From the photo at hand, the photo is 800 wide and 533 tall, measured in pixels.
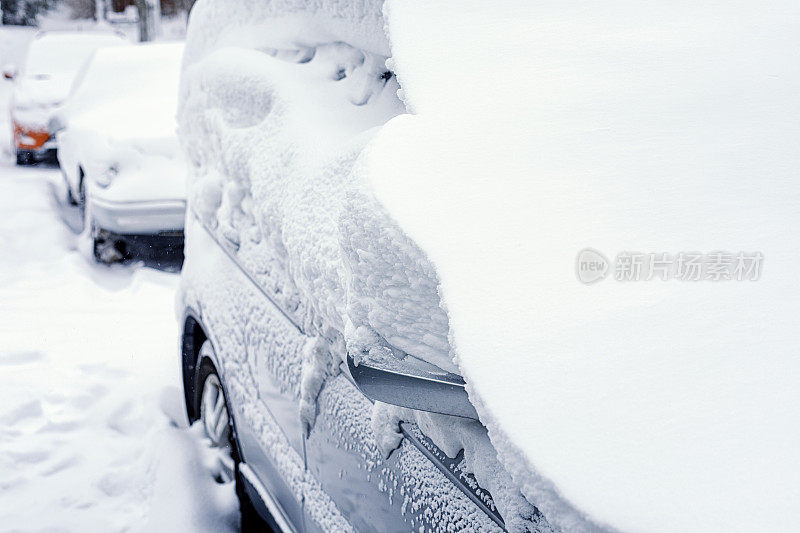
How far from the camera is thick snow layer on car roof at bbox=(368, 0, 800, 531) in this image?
0.77m

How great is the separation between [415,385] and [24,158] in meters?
9.80

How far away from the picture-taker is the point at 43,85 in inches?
376

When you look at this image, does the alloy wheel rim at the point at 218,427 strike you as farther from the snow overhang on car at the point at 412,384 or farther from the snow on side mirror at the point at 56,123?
the snow on side mirror at the point at 56,123

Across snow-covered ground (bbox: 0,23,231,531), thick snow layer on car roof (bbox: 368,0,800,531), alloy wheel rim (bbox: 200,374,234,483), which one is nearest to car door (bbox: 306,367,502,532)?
thick snow layer on car roof (bbox: 368,0,800,531)

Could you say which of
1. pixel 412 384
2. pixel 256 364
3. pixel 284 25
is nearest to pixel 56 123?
pixel 284 25

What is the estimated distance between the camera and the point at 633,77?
3.67 ft

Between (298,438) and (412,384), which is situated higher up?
(412,384)

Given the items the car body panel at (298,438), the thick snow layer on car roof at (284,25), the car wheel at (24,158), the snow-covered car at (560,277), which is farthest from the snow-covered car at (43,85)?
the snow-covered car at (560,277)

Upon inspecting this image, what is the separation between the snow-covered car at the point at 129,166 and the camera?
483 centimetres

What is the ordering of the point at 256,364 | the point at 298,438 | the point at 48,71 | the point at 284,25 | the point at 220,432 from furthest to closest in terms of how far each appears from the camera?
the point at 48,71
the point at 220,432
the point at 284,25
the point at 256,364
the point at 298,438

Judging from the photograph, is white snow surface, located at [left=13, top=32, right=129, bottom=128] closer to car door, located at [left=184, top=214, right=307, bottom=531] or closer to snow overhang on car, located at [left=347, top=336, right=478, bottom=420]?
car door, located at [left=184, top=214, right=307, bottom=531]

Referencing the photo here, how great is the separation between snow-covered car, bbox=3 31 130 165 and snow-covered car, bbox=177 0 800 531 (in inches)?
329

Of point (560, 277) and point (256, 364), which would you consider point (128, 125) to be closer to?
point (256, 364)

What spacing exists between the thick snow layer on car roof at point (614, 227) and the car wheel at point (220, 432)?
1525 millimetres
